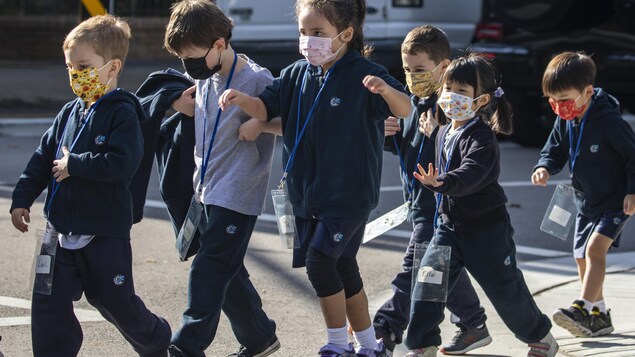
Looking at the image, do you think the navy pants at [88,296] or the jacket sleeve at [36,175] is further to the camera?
the jacket sleeve at [36,175]

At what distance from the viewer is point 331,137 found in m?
4.66

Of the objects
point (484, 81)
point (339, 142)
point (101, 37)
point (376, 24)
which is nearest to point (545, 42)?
point (376, 24)

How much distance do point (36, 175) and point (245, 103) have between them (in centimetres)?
86

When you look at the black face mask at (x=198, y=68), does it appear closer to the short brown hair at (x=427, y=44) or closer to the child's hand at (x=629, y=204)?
the short brown hair at (x=427, y=44)

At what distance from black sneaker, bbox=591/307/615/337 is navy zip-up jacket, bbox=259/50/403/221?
1.42 m

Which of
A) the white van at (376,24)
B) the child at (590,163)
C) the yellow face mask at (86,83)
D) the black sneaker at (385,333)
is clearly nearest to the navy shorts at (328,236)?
the black sneaker at (385,333)

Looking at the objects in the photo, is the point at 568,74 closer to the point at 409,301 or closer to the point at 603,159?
the point at 603,159

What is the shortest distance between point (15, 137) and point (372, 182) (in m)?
9.13

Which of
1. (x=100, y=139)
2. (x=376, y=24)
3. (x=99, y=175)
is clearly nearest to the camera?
(x=99, y=175)

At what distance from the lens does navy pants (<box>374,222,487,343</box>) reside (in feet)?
16.8

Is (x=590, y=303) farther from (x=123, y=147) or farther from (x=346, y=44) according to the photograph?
(x=123, y=147)

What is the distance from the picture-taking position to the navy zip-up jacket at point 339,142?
4.63 m

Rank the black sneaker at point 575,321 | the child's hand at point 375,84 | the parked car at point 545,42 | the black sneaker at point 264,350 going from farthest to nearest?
1. the parked car at point 545,42
2. the black sneaker at point 575,321
3. the black sneaker at point 264,350
4. the child's hand at point 375,84

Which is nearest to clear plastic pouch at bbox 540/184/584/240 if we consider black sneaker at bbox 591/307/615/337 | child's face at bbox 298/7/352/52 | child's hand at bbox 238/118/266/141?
black sneaker at bbox 591/307/615/337
